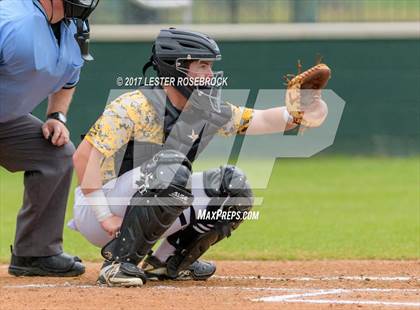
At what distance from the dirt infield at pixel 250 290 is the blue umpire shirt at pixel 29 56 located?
108cm

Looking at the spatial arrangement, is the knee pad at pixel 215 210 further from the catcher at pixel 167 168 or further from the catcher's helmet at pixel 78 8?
the catcher's helmet at pixel 78 8

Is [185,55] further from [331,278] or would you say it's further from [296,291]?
[331,278]

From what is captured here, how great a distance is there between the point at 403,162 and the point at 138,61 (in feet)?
14.0

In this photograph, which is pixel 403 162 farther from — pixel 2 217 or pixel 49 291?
pixel 49 291

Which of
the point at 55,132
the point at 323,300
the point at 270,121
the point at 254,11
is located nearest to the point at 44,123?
the point at 55,132

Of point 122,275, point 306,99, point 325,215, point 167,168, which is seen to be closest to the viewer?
point 167,168

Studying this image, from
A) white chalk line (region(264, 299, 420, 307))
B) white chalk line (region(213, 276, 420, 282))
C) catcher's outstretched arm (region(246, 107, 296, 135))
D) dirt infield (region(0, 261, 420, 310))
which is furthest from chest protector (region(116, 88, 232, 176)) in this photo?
white chalk line (region(264, 299, 420, 307))

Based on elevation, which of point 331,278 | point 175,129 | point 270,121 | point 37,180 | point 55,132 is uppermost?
point 175,129

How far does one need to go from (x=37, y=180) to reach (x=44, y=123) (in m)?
0.37

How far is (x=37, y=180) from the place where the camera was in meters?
6.43

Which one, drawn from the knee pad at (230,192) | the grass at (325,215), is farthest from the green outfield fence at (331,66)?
the knee pad at (230,192)

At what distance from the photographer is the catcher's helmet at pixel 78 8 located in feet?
19.3

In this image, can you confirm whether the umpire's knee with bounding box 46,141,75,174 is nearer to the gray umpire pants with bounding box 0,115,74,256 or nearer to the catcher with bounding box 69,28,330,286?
the gray umpire pants with bounding box 0,115,74,256

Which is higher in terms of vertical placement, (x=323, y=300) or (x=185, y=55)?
(x=185, y=55)
